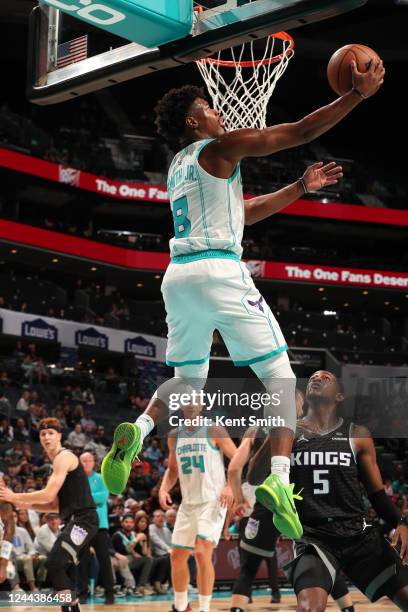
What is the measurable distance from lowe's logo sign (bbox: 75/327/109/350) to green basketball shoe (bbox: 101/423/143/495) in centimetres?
2335

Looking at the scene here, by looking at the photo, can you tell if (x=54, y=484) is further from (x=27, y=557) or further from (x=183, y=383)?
(x=27, y=557)

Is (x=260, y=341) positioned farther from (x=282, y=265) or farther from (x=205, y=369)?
(x=282, y=265)

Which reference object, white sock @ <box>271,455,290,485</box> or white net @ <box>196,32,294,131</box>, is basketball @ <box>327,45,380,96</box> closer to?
white sock @ <box>271,455,290,485</box>

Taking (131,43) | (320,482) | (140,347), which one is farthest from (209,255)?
(140,347)

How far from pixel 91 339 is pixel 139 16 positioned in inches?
939

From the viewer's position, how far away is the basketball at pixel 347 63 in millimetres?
4473

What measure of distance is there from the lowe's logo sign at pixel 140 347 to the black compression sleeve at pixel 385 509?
23.3 metres

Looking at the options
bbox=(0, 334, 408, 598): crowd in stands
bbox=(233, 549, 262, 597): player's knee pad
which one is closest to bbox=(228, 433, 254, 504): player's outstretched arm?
bbox=(233, 549, 262, 597): player's knee pad

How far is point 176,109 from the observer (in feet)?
16.0

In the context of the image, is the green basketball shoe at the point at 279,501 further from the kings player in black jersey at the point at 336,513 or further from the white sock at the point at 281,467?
the kings player in black jersey at the point at 336,513

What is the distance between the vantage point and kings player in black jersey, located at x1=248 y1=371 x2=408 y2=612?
5.45 m

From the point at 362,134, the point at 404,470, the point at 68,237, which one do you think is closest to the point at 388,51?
the point at 362,134

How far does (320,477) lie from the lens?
581 cm

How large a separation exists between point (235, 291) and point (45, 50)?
2.07 m
